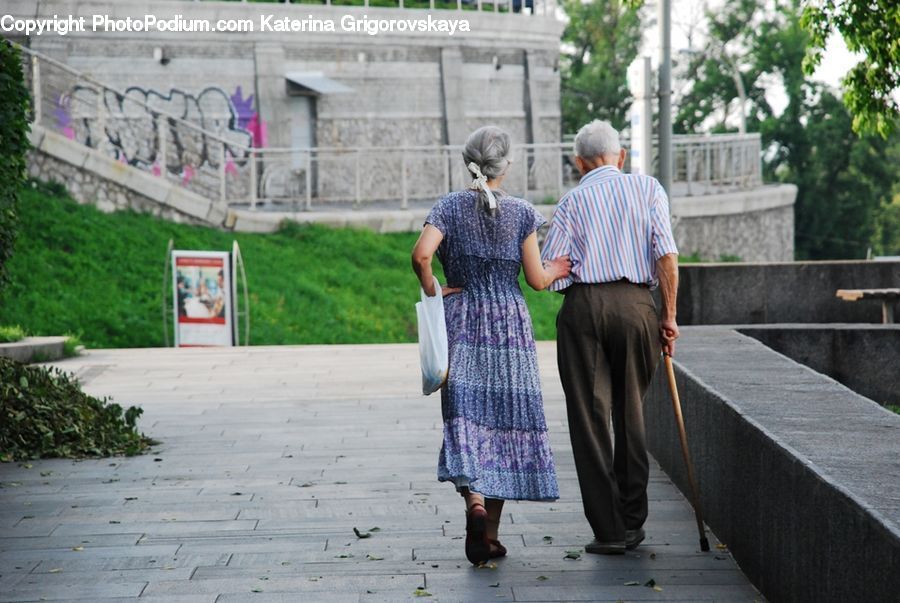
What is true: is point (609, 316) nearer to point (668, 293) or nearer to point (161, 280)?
point (668, 293)

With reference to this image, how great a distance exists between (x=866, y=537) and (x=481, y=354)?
244cm

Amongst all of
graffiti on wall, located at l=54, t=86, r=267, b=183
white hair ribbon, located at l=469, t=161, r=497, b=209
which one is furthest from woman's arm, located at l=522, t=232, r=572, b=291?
graffiti on wall, located at l=54, t=86, r=267, b=183

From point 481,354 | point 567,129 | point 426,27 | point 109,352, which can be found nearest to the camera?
point 481,354

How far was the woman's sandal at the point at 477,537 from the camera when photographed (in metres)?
5.80

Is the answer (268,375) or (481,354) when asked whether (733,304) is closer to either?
(268,375)

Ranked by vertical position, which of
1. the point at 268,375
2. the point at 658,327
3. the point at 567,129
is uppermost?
the point at 567,129

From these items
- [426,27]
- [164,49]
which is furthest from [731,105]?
[164,49]

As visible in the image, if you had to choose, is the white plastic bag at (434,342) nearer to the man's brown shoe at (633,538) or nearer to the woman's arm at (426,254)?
the woman's arm at (426,254)

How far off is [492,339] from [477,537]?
2.63 ft

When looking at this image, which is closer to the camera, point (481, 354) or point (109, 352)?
point (481, 354)

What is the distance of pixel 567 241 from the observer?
239 inches

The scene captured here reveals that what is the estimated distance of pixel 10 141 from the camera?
9406 mm

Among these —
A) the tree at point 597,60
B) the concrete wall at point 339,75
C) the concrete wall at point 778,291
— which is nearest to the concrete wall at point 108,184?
the concrete wall at point 339,75

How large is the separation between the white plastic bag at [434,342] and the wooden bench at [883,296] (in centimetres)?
660
